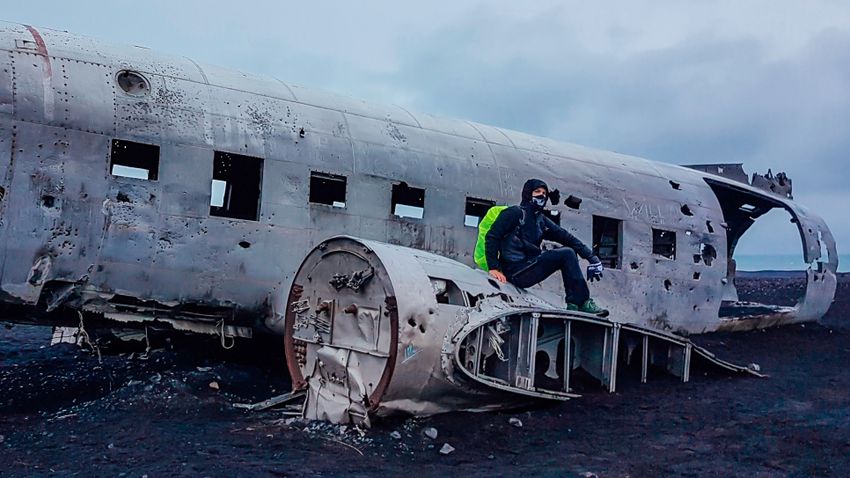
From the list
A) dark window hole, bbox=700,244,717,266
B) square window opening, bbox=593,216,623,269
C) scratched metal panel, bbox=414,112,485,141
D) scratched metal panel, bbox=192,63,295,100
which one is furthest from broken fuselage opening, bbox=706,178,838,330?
scratched metal panel, bbox=192,63,295,100

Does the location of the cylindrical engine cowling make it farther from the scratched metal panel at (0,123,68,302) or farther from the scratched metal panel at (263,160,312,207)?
the scratched metal panel at (0,123,68,302)

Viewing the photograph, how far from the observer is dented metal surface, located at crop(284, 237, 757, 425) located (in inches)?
241

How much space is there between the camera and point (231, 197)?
1055cm

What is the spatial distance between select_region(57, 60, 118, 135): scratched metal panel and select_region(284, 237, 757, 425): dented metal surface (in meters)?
2.61

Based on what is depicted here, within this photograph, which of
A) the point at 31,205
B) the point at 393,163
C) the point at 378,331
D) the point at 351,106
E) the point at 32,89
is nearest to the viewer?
the point at 378,331

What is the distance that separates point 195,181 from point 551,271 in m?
4.00

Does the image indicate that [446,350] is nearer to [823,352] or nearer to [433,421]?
[433,421]

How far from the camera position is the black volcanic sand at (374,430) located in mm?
5312

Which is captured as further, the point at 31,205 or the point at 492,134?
the point at 492,134

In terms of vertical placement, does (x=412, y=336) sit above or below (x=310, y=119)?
below

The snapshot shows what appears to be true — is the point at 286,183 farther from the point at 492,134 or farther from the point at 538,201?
the point at 492,134

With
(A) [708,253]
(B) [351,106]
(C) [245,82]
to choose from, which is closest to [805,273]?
(A) [708,253]

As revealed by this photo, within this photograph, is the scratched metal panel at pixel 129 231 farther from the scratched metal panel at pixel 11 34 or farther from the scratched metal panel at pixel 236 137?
the scratched metal panel at pixel 11 34

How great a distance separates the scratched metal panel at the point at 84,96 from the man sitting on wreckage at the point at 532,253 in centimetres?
421
